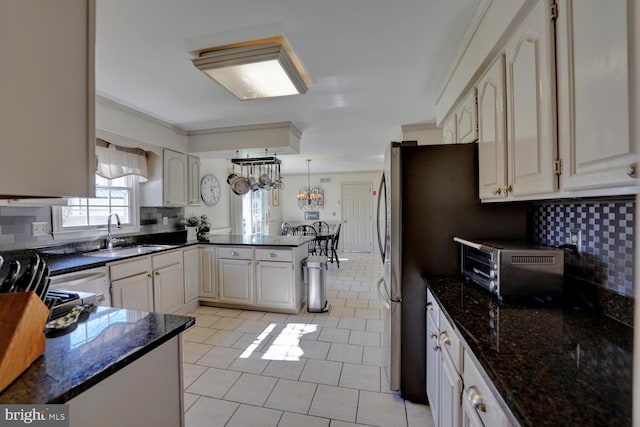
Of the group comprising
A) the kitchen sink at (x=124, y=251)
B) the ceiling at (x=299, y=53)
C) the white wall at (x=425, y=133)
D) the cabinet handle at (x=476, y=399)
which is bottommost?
the cabinet handle at (x=476, y=399)

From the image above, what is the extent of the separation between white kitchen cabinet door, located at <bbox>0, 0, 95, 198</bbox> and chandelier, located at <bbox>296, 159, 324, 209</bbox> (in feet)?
24.2

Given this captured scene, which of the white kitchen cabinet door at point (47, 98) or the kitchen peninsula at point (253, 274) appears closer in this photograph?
the white kitchen cabinet door at point (47, 98)

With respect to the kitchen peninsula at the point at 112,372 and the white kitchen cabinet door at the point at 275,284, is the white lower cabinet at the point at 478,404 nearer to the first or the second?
the kitchen peninsula at the point at 112,372

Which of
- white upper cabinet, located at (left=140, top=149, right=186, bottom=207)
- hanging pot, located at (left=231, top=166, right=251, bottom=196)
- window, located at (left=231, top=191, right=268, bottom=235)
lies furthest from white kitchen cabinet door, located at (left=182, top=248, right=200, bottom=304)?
window, located at (left=231, top=191, right=268, bottom=235)

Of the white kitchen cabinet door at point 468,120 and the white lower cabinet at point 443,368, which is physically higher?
the white kitchen cabinet door at point 468,120


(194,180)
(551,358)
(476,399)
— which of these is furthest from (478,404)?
(194,180)


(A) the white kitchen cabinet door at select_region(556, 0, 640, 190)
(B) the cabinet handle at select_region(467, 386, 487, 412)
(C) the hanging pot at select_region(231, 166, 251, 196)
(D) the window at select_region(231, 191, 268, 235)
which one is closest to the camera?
(A) the white kitchen cabinet door at select_region(556, 0, 640, 190)

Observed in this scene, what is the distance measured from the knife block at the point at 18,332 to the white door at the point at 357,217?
736 cm

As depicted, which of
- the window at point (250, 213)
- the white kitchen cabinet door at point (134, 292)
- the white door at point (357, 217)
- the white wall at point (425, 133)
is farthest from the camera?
the white door at point (357, 217)

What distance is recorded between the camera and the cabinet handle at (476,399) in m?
0.84

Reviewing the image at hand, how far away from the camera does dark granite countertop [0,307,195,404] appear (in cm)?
68

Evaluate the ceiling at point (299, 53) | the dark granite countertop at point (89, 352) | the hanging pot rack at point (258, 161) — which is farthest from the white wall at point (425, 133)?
the dark granite countertop at point (89, 352)

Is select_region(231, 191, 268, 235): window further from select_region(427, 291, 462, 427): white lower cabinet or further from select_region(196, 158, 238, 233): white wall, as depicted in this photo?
select_region(427, 291, 462, 427): white lower cabinet

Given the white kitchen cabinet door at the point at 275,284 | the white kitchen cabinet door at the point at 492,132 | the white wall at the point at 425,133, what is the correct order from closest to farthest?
the white kitchen cabinet door at the point at 492,132, the white kitchen cabinet door at the point at 275,284, the white wall at the point at 425,133
